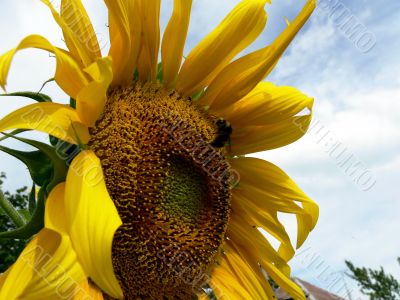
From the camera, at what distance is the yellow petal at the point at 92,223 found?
59.9 inches

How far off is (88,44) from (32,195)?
2.17 feet

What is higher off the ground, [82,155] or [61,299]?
[82,155]

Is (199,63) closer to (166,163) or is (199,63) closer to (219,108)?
(219,108)

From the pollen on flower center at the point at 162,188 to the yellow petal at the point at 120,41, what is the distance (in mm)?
75

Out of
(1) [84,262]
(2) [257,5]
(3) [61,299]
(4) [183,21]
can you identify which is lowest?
(3) [61,299]

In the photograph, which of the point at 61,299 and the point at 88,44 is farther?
the point at 88,44


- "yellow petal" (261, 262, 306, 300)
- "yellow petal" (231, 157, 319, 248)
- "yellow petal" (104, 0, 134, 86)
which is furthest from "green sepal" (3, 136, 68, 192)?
"yellow petal" (261, 262, 306, 300)

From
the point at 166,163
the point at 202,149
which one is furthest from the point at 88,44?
the point at 202,149

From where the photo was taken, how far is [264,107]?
2.62 metres

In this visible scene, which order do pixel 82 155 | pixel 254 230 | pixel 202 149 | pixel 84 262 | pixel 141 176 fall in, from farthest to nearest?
pixel 254 230 → pixel 202 149 → pixel 141 176 → pixel 82 155 → pixel 84 262

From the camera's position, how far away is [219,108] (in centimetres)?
264

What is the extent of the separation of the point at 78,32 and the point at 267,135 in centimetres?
116

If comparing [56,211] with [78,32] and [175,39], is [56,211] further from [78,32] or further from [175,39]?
[175,39]

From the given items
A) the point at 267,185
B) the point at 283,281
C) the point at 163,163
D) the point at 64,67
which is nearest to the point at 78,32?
the point at 64,67
